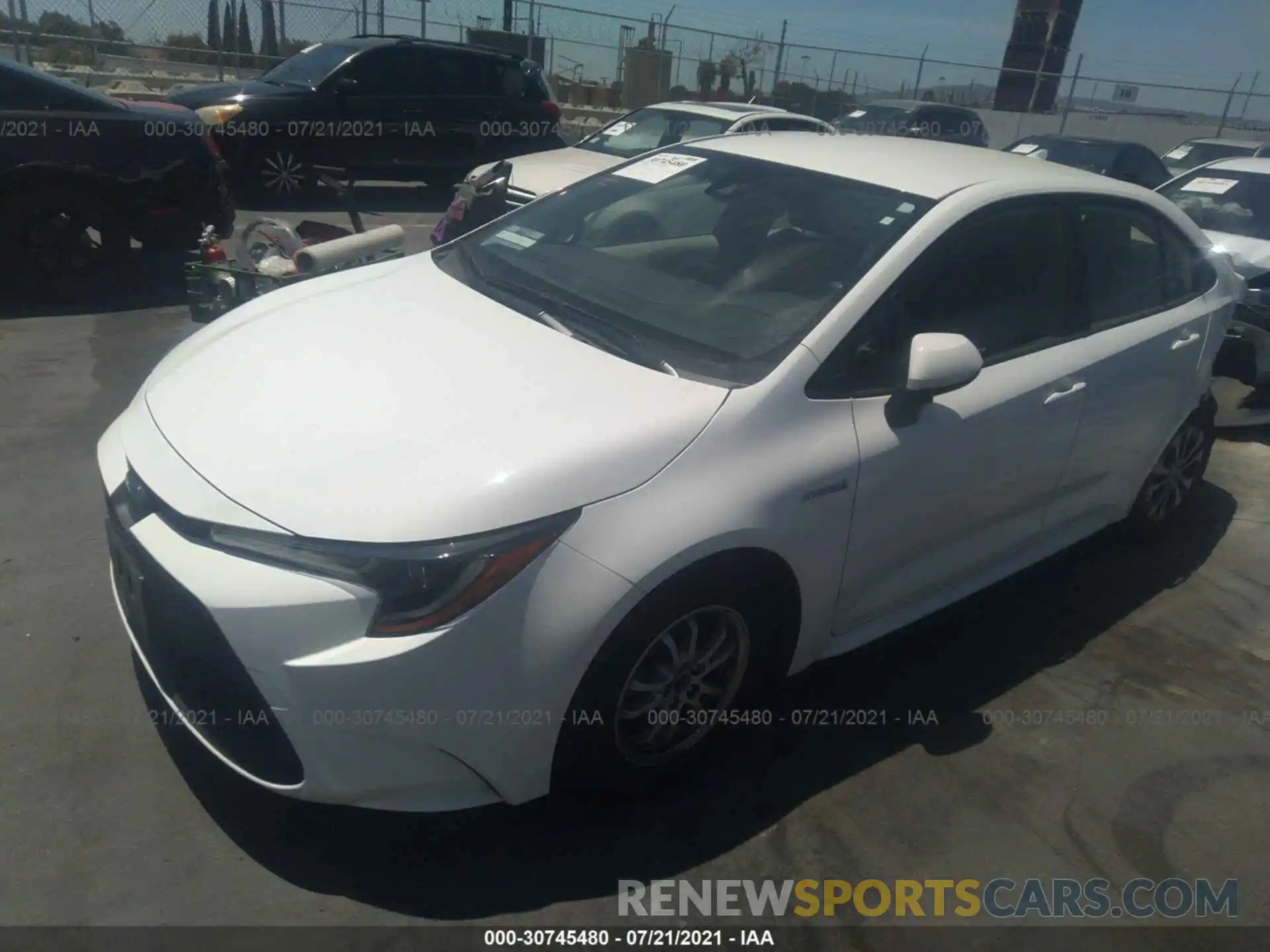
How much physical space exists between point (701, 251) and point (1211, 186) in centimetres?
680

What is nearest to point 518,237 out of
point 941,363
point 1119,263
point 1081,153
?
point 941,363

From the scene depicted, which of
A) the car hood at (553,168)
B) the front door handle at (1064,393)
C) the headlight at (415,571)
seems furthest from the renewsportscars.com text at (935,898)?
the car hood at (553,168)

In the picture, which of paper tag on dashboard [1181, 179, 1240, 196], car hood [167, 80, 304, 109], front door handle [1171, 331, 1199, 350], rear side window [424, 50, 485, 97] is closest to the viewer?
front door handle [1171, 331, 1199, 350]

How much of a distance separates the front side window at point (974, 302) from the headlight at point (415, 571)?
3.54 feet

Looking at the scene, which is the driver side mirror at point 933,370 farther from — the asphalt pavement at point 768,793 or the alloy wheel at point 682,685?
the asphalt pavement at point 768,793

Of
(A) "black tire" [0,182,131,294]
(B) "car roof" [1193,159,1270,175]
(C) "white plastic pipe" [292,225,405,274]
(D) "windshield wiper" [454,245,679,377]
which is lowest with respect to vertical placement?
(A) "black tire" [0,182,131,294]

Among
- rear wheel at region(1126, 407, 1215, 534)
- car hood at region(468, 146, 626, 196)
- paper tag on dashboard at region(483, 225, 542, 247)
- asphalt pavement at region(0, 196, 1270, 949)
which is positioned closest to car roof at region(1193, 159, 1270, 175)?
rear wheel at region(1126, 407, 1215, 534)

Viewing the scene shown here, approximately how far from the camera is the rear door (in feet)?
11.9

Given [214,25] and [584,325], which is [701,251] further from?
[214,25]

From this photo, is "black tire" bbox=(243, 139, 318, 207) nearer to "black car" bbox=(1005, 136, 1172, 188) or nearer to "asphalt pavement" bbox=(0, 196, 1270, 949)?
"asphalt pavement" bbox=(0, 196, 1270, 949)

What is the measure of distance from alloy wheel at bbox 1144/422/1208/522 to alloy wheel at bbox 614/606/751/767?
101 inches

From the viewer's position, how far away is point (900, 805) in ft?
9.55

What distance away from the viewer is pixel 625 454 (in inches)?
94.5

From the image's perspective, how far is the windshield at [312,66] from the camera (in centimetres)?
1096
